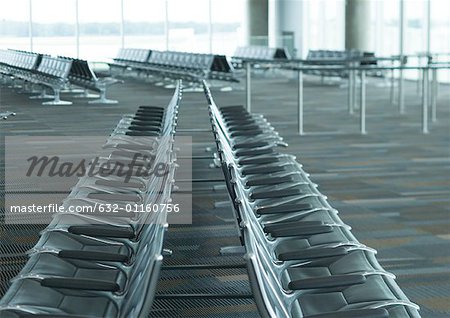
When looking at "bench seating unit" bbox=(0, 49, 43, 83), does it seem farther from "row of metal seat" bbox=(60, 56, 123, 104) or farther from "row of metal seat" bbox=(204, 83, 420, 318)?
"row of metal seat" bbox=(204, 83, 420, 318)

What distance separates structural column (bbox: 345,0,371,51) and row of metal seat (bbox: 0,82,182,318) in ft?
60.4

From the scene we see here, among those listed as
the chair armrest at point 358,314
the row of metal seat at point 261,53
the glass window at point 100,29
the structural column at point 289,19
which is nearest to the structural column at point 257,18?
the structural column at point 289,19

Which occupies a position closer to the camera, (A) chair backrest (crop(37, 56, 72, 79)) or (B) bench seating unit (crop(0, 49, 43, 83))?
(B) bench seating unit (crop(0, 49, 43, 83))

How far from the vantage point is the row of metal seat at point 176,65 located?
61.3 ft

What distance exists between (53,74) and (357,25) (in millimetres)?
9638

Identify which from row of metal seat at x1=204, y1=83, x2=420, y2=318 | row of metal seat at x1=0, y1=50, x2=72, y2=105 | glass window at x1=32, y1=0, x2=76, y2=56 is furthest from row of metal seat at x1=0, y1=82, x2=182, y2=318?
glass window at x1=32, y1=0, x2=76, y2=56

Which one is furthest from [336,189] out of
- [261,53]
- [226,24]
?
[226,24]

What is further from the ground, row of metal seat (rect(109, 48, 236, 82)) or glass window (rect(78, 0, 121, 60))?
glass window (rect(78, 0, 121, 60))

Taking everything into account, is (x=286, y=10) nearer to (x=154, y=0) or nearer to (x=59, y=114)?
(x=154, y=0)

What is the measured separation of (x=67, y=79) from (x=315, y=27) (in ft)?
44.3

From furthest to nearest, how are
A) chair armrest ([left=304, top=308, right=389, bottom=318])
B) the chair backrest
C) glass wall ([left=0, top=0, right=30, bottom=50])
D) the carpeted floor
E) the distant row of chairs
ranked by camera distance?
glass wall ([left=0, top=0, right=30, bottom=50]) < the chair backrest < the distant row of chairs < the carpeted floor < chair armrest ([left=304, top=308, right=389, bottom=318])

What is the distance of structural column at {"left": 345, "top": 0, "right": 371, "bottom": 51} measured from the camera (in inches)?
912

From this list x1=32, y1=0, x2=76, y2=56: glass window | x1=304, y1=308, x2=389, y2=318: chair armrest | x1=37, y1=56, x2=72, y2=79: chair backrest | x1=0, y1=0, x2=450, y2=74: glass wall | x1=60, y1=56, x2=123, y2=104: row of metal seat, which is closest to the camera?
x1=304, y1=308, x2=389, y2=318: chair armrest

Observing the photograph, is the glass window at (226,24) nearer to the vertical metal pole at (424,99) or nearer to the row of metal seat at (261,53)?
the row of metal seat at (261,53)
